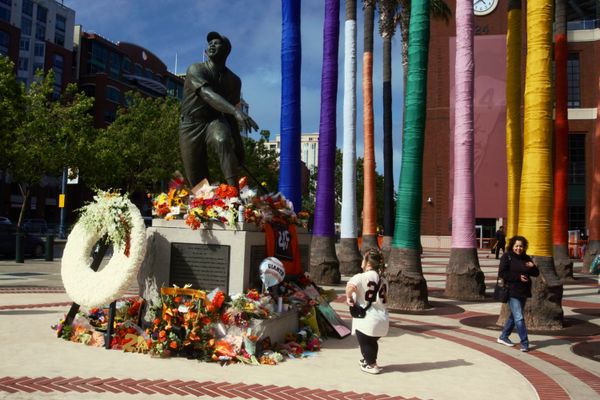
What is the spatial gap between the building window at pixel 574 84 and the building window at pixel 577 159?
2.79 m

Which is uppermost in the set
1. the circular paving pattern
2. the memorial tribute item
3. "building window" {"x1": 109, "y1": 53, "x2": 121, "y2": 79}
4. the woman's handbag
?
"building window" {"x1": 109, "y1": 53, "x2": 121, "y2": 79}

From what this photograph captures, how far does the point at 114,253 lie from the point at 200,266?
4.01 feet

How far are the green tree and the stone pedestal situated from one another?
70.9ft

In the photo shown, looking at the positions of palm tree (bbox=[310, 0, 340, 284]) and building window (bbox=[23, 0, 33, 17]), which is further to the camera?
building window (bbox=[23, 0, 33, 17])

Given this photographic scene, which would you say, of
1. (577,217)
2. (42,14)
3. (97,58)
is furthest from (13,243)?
(97,58)

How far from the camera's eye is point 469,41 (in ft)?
48.9

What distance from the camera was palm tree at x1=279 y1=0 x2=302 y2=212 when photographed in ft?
50.0

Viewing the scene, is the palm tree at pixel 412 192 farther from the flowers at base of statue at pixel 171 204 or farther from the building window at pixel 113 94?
the building window at pixel 113 94

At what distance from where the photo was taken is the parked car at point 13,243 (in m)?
24.0

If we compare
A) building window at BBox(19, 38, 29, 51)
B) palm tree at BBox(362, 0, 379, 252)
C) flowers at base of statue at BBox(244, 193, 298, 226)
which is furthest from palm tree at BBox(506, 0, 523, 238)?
building window at BBox(19, 38, 29, 51)

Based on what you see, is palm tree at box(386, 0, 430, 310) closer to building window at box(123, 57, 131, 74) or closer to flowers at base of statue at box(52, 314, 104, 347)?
flowers at base of statue at box(52, 314, 104, 347)

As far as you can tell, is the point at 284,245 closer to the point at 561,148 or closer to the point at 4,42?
the point at 561,148

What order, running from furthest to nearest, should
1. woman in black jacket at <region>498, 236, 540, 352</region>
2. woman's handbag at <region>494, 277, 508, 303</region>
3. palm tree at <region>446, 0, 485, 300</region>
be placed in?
palm tree at <region>446, 0, 485, 300</region>
woman's handbag at <region>494, 277, 508, 303</region>
woman in black jacket at <region>498, 236, 540, 352</region>

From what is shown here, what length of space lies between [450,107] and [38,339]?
42.9m
